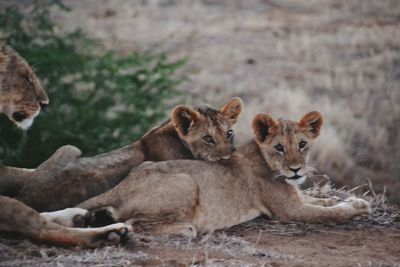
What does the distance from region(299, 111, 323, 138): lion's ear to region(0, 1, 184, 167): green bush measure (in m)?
3.57

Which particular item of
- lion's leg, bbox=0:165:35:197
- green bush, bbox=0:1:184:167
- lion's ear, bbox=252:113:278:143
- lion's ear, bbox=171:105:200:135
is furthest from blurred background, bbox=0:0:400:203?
lion's ear, bbox=252:113:278:143

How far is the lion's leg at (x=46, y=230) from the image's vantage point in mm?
5219

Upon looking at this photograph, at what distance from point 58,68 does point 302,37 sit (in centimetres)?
885

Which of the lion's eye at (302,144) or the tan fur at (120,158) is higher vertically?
the lion's eye at (302,144)

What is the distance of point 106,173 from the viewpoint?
6086 millimetres

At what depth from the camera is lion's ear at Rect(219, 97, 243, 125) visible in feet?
22.1

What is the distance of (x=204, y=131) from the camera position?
255 inches

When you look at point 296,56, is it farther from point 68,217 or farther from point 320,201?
point 68,217

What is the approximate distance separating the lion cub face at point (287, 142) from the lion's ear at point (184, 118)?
1.55 feet

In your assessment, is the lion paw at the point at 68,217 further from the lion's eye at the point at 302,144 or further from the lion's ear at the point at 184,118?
the lion's eye at the point at 302,144

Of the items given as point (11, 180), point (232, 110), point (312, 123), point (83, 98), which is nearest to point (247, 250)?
point (312, 123)

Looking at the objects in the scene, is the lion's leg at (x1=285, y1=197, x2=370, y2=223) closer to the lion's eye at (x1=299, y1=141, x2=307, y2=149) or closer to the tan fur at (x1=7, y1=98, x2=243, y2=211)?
the lion's eye at (x1=299, y1=141, x2=307, y2=149)

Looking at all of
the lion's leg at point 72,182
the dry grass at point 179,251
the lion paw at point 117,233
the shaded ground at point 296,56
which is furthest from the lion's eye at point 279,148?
the shaded ground at point 296,56

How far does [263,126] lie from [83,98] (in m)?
4.11
